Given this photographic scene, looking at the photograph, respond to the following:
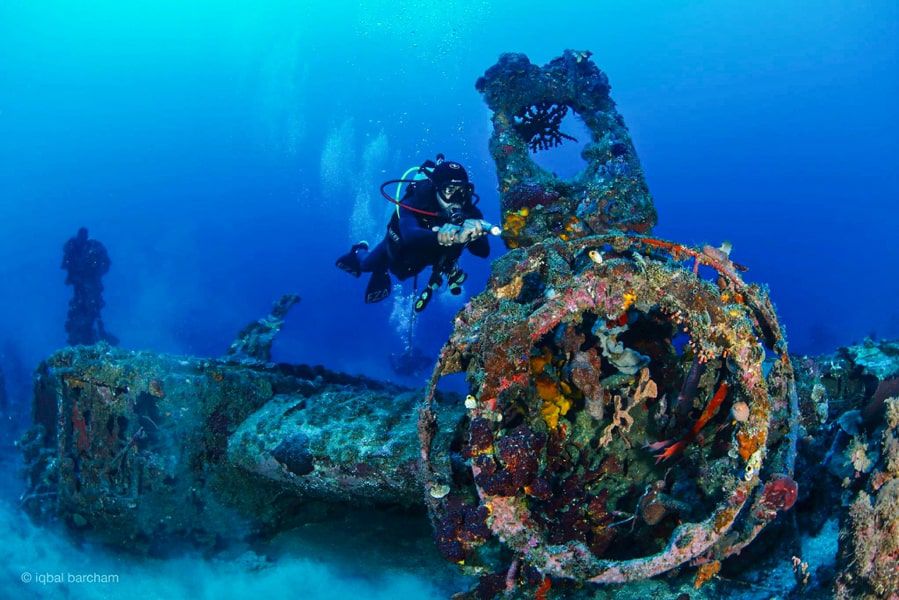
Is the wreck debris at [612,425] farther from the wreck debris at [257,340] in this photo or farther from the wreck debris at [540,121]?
the wreck debris at [257,340]

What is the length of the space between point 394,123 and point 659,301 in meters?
100

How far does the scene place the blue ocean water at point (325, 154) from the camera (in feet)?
176

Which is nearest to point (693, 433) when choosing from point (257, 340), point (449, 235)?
point (449, 235)

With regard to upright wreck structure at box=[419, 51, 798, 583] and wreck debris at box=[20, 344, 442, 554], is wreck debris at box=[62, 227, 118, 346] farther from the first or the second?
upright wreck structure at box=[419, 51, 798, 583]

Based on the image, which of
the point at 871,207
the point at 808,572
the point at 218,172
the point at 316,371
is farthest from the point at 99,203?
the point at 871,207

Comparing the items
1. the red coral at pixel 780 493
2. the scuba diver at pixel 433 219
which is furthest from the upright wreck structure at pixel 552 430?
the scuba diver at pixel 433 219

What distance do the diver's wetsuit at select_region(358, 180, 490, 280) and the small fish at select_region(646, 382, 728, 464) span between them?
286 centimetres

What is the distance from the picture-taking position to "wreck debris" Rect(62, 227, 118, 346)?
648 inches

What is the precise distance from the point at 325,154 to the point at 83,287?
96954 millimetres

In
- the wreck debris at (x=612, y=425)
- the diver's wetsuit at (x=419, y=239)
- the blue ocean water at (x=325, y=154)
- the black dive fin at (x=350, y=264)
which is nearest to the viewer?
the wreck debris at (x=612, y=425)

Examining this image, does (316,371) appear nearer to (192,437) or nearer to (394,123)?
(192,437)

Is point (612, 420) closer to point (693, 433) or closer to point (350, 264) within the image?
point (693, 433)

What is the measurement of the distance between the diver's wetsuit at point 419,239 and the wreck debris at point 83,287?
1442 cm

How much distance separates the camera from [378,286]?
8312mm
